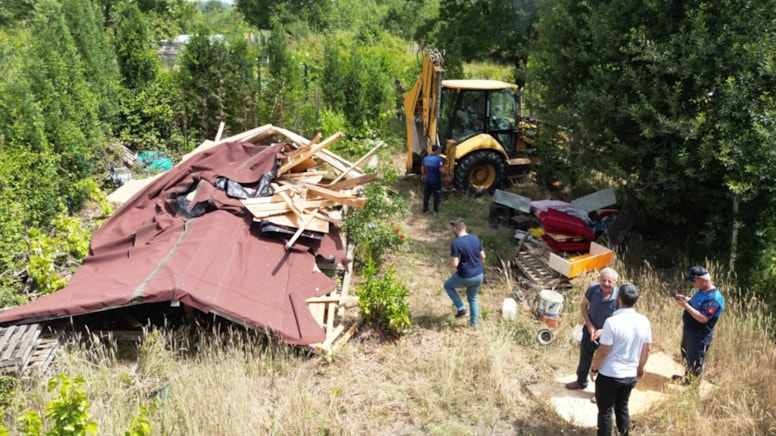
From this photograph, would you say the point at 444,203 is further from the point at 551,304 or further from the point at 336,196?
the point at 551,304

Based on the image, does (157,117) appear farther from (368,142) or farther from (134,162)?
(368,142)

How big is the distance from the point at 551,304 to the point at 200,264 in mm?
4124

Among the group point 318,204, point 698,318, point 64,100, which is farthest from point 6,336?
point 698,318

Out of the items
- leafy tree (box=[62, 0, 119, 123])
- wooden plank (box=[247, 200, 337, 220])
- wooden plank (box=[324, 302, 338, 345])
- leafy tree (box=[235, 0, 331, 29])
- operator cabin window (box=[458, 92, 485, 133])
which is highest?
leafy tree (box=[235, 0, 331, 29])

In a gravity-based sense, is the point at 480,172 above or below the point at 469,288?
above

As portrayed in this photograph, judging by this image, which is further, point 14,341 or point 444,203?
point 444,203

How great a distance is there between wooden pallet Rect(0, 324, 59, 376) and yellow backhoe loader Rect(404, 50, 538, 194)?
23.9 feet

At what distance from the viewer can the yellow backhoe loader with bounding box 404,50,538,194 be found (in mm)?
10289

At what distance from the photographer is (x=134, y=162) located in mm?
11031

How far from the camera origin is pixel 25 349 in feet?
16.0

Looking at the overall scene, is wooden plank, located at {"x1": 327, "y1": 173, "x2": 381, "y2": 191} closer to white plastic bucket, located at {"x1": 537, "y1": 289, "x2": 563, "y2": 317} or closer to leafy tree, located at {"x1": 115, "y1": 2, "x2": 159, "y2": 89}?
white plastic bucket, located at {"x1": 537, "y1": 289, "x2": 563, "y2": 317}

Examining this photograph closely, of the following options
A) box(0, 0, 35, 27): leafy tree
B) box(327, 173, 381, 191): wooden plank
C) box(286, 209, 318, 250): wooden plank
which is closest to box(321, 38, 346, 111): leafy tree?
box(327, 173, 381, 191): wooden plank

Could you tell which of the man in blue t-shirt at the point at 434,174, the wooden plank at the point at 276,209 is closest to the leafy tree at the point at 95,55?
the wooden plank at the point at 276,209

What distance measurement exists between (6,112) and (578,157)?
9.15 metres
